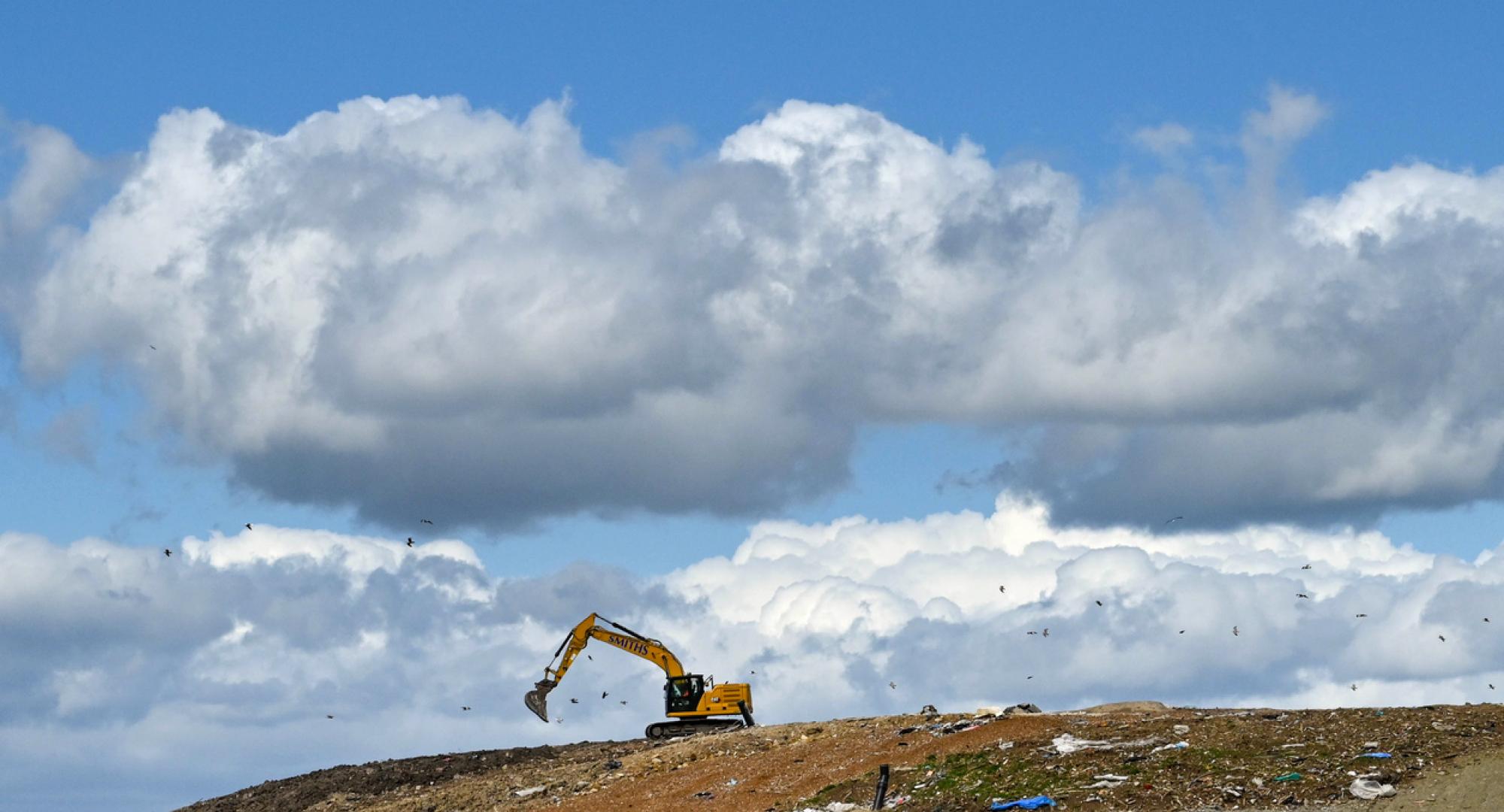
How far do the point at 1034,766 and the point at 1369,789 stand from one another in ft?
20.9

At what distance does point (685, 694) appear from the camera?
52.0m

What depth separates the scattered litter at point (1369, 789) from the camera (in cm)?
2966

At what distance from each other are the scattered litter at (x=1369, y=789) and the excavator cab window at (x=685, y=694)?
82.2 ft

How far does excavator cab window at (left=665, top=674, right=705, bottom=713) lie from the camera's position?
5184 centimetres

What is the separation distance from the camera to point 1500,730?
32656mm

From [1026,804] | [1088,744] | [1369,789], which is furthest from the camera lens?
[1088,744]

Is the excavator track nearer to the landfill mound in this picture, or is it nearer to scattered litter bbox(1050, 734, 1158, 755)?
the landfill mound

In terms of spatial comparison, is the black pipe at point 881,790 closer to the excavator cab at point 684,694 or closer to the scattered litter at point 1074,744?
the scattered litter at point 1074,744

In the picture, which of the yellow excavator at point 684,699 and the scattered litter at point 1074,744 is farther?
the yellow excavator at point 684,699

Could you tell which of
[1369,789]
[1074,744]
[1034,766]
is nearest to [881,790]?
[1034,766]

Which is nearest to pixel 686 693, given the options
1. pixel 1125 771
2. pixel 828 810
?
pixel 828 810

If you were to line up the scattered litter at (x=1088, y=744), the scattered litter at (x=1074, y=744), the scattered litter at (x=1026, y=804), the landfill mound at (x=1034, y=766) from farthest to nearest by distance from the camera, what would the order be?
the scattered litter at (x=1074, y=744), the scattered litter at (x=1088, y=744), the scattered litter at (x=1026, y=804), the landfill mound at (x=1034, y=766)

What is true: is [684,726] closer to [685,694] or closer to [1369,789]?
[685,694]

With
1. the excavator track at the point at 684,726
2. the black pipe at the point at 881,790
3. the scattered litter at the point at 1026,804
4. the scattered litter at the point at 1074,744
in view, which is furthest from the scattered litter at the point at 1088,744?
the excavator track at the point at 684,726
